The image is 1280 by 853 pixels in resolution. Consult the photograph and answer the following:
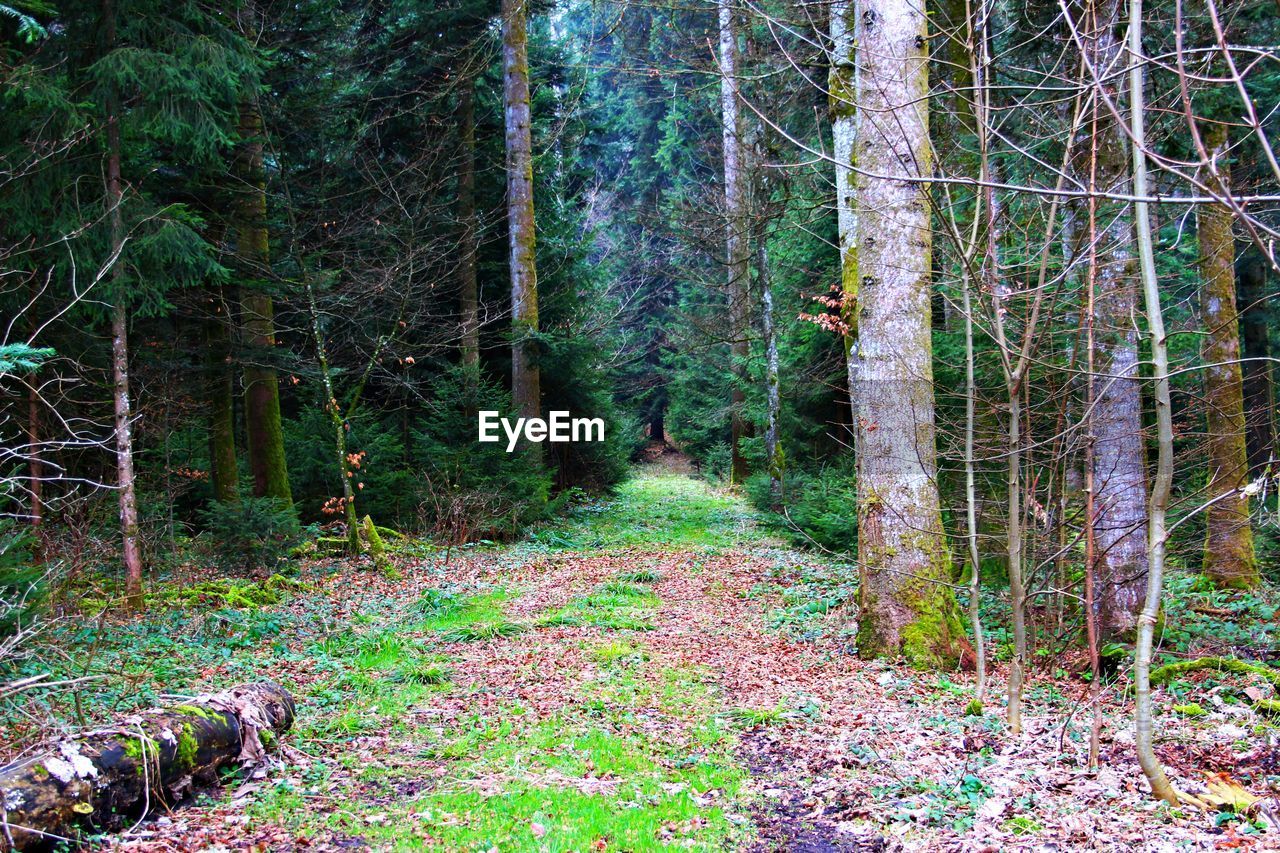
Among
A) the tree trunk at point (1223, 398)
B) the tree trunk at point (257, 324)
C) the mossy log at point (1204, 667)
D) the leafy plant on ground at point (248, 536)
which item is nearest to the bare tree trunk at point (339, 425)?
the tree trunk at point (257, 324)

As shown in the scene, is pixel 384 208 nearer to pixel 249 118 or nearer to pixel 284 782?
pixel 249 118

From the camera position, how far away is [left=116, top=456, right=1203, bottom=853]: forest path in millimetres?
3551

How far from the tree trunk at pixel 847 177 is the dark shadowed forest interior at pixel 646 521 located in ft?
0.16

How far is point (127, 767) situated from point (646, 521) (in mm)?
13334

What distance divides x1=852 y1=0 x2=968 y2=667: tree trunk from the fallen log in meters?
4.34

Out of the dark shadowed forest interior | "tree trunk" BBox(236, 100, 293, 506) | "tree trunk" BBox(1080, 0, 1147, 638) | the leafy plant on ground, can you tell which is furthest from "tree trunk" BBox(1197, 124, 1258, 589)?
"tree trunk" BBox(236, 100, 293, 506)

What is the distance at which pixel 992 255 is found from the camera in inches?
178

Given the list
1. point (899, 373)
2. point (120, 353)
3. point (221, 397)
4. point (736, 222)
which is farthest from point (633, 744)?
point (736, 222)

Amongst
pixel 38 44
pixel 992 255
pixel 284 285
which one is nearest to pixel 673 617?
pixel 992 255

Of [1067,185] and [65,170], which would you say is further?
[65,170]

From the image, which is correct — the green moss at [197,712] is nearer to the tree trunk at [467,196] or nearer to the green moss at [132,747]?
the green moss at [132,747]

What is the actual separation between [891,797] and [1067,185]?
4.38m

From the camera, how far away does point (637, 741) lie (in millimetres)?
4730

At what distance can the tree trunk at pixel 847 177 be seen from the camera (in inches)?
239
